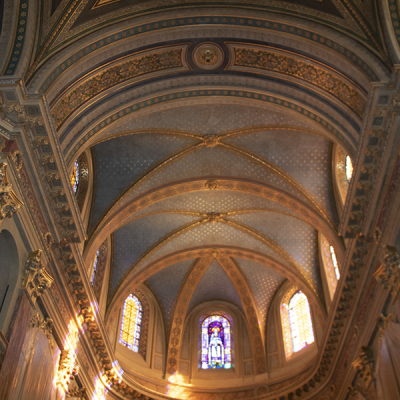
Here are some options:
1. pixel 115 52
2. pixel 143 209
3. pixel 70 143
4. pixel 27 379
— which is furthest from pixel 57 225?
pixel 143 209

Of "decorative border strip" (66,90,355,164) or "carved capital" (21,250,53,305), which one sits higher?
"decorative border strip" (66,90,355,164)

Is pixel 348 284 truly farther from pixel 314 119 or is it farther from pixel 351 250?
pixel 314 119

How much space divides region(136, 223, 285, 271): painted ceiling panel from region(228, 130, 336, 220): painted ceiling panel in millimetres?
3786

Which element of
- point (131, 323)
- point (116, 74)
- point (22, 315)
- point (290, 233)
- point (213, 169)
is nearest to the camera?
point (22, 315)

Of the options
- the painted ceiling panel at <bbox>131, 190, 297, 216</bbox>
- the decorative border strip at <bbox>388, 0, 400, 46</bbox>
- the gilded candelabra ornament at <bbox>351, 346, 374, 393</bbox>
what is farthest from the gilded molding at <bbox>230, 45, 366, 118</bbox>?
the gilded candelabra ornament at <bbox>351, 346, 374, 393</bbox>

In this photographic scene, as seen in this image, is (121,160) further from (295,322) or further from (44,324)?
(295,322)

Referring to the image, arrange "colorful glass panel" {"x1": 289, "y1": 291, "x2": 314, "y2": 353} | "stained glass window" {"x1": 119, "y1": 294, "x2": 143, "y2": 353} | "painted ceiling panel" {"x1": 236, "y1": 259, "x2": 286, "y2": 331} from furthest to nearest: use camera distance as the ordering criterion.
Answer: "painted ceiling panel" {"x1": 236, "y1": 259, "x2": 286, "y2": 331} < "stained glass window" {"x1": 119, "y1": 294, "x2": 143, "y2": 353} < "colorful glass panel" {"x1": 289, "y1": 291, "x2": 314, "y2": 353}

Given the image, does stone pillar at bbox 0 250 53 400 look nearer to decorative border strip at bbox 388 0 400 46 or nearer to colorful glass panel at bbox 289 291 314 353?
decorative border strip at bbox 388 0 400 46

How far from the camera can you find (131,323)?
19.0 m

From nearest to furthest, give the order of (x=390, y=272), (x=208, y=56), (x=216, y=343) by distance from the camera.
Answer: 1. (x=390, y=272)
2. (x=208, y=56)
3. (x=216, y=343)

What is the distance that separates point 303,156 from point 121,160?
18.4 feet

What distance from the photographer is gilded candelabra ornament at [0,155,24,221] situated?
850 cm

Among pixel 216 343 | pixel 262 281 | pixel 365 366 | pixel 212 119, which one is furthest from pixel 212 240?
pixel 365 366

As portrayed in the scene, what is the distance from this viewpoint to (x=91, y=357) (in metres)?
14.1
